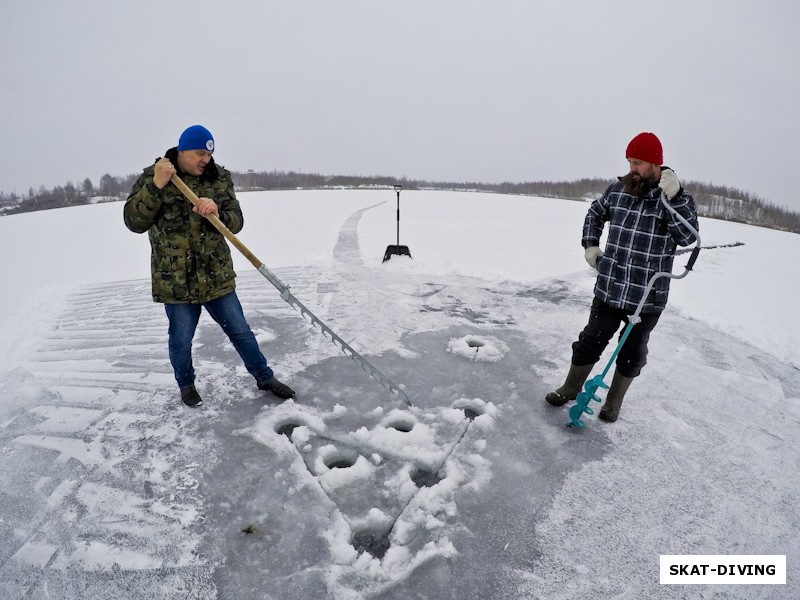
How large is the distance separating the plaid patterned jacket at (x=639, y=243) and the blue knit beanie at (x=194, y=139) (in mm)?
2757

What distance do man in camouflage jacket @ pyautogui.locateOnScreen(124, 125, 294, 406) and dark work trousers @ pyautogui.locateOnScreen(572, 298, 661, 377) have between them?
256cm

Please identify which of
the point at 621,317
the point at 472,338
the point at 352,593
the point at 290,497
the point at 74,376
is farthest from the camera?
the point at 472,338

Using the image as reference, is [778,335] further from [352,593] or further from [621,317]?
[352,593]

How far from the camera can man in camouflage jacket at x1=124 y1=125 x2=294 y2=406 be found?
2.65 meters

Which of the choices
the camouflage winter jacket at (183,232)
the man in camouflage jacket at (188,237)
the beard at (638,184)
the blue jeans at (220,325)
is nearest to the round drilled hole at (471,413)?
the blue jeans at (220,325)

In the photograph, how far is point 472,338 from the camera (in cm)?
454

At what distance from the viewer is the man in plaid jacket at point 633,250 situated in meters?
2.61

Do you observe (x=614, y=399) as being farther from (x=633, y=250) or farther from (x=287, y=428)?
(x=287, y=428)

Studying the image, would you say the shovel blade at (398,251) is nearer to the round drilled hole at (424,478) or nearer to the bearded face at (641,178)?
the bearded face at (641,178)

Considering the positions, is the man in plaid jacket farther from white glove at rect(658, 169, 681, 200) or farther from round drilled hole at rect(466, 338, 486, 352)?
round drilled hole at rect(466, 338, 486, 352)

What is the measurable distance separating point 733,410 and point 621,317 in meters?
1.39

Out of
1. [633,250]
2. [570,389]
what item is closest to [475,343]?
[570,389]

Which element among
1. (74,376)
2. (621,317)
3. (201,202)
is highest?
(201,202)

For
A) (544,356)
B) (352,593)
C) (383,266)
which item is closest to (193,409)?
(352,593)
